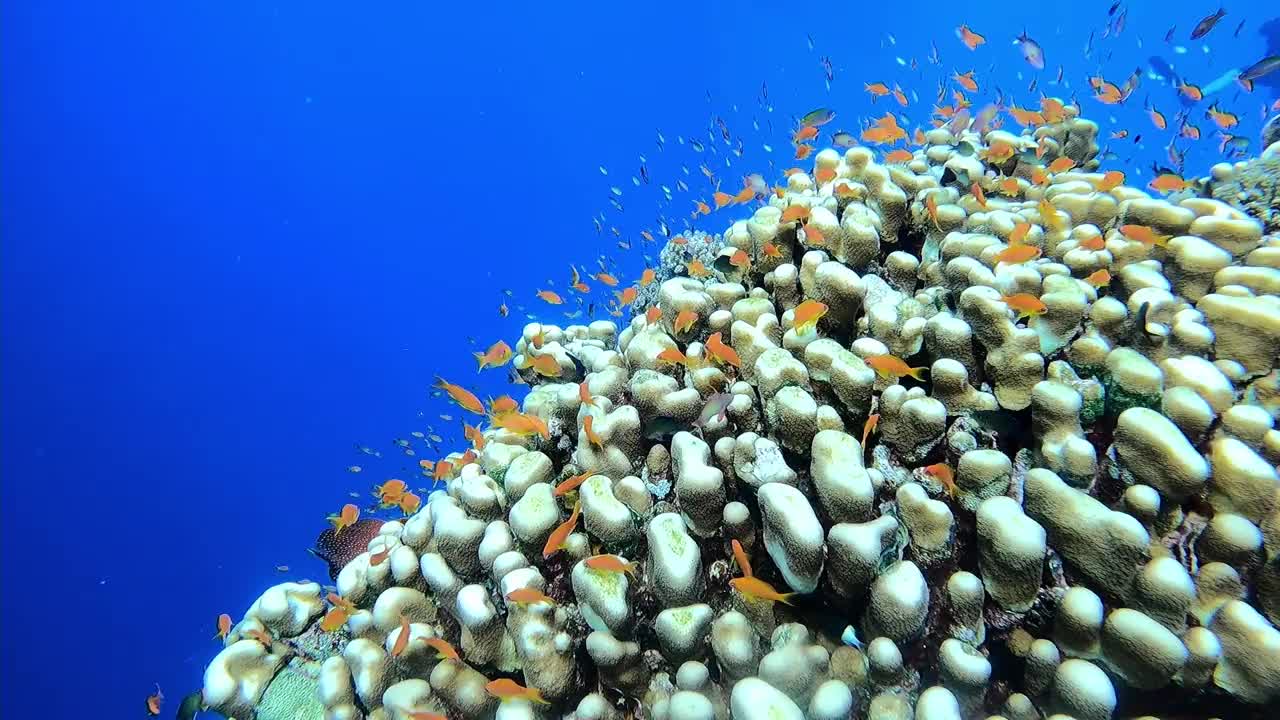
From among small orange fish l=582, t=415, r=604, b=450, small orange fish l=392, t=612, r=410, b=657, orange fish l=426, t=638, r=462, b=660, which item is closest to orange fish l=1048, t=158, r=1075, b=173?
small orange fish l=582, t=415, r=604, b=450

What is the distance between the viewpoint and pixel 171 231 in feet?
231

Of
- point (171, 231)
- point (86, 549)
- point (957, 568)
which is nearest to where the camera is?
point (957, 568)

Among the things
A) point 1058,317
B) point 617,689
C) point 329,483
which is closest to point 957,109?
point 1058,317

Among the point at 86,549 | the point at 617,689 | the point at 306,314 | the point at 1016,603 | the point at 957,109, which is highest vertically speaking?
the point at 306,314

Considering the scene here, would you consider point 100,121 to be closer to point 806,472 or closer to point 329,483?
point 329,483

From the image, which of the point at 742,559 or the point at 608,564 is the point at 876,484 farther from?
the point at 608,564

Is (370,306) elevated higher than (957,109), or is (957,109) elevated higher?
(370,306)

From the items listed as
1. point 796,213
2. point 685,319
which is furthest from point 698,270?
point 685,319

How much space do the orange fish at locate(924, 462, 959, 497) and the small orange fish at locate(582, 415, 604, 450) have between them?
1429 mm

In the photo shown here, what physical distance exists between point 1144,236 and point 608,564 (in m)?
3.12

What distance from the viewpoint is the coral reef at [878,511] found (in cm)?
198

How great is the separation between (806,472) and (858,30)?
292 ft

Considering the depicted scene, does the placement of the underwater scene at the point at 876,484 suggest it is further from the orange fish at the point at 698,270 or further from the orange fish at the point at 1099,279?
the orange fish at the point at 698,270

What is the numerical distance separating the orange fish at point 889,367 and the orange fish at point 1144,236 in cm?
147
